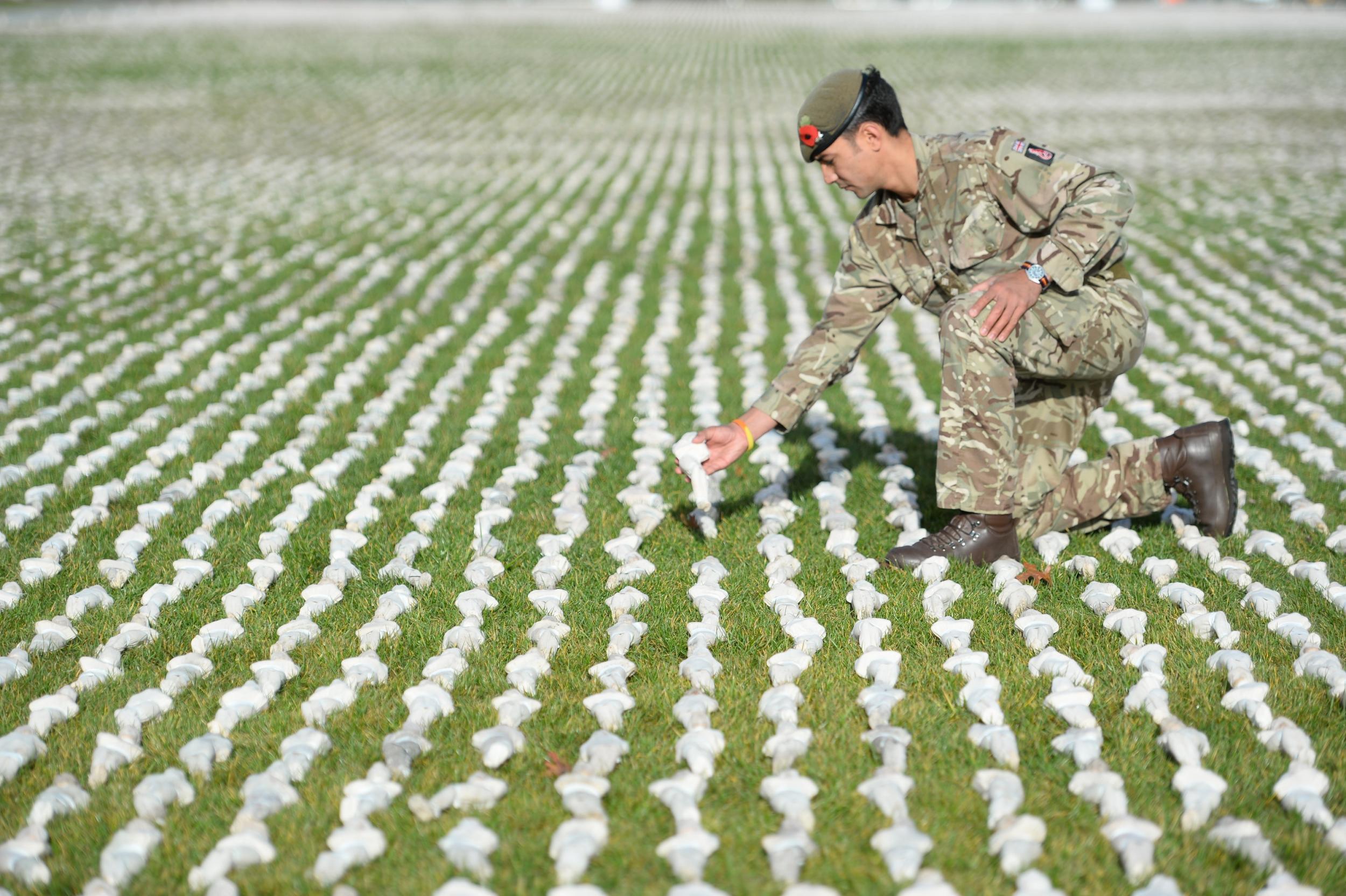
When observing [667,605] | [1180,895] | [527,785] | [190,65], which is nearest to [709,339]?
[667,605]

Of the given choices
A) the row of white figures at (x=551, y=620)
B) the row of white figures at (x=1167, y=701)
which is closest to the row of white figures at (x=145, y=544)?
the row of white figures at (x=551, y=620)

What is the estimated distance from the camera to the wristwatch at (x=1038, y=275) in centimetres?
407

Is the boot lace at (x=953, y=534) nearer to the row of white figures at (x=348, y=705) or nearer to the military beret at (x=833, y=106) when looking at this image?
the military beret at (x=833, y=106)

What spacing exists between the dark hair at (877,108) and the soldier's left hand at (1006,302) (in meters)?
0.67

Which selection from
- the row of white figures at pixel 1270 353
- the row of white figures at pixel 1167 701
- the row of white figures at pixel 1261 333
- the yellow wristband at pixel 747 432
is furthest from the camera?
the row of white figures at pixel 1261 333

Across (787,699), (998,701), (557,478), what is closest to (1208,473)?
(998,701)

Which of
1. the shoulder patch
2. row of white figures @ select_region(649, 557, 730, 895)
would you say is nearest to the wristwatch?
the shoulder patch

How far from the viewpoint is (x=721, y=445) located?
434 centimetres

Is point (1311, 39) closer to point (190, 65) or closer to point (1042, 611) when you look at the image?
point (190, 65)

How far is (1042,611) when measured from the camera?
3.97m

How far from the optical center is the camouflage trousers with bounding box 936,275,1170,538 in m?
4.14

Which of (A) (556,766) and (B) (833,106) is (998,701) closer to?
(A) (556,766)

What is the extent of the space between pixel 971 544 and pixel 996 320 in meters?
0.82

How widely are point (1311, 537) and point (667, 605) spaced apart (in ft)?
8.34
